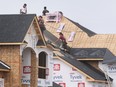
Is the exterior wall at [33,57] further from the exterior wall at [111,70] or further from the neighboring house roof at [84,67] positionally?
the exterior wall at [111,70]

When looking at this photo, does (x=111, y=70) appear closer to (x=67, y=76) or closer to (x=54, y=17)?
(x=67, y=76)

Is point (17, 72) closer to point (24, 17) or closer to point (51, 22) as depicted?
point (24, 17)

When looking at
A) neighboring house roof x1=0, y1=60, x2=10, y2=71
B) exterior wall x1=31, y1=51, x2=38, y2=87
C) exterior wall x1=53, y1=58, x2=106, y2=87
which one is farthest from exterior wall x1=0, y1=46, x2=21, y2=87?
exterior wall x1=53, y1=58, x2=106, y2=87

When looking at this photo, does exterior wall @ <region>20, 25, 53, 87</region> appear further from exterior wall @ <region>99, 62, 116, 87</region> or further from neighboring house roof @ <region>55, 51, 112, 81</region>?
exterior wall @ <region>99, 62, 116, 87</region>

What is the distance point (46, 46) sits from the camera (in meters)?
39.4

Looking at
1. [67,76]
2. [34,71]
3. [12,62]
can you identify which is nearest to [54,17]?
[67,76]

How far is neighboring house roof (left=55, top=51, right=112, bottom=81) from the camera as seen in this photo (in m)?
54.9

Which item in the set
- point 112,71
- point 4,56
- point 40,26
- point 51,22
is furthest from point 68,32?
point 4,56

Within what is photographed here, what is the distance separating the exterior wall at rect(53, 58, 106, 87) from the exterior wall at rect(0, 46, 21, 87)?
62.1ft

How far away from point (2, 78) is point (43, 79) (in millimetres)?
5222

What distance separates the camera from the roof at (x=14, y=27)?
119 feet

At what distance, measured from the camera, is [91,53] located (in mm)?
60344

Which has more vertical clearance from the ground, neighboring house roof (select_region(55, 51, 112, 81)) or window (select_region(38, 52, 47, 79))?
neighboring house roof (select_region(55, 51, 112, 81))

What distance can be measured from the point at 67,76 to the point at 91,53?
5841mm
